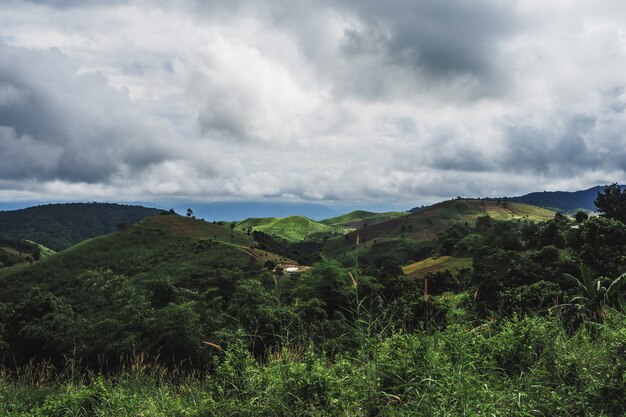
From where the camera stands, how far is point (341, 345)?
28.5 feet

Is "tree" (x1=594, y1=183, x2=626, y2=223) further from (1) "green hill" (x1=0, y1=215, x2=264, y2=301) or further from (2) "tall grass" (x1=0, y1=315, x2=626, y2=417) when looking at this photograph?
(2) "tall grass" (x1=0, y1=315, x2=626, y2=417)

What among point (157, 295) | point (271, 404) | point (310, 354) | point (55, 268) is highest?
point (310, 354)

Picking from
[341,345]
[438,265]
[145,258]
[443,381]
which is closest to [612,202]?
[438,265]

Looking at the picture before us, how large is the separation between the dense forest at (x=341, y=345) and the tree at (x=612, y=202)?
62.1ft

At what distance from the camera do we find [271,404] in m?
6.39

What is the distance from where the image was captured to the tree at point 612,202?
8544cm

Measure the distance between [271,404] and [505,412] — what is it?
3.14 meters

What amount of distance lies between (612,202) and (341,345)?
100m

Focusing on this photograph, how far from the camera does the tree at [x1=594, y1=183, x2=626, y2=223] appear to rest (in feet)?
280

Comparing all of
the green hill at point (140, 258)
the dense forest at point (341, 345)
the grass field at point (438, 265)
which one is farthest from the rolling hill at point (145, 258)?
the grass field at point (438, 265)

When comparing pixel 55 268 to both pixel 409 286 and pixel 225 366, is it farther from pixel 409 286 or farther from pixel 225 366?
pixel 225 366

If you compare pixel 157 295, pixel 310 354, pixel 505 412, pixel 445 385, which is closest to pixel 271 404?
pixel 310 354

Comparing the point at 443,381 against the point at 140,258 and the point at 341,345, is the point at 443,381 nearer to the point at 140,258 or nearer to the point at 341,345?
the point at 341,345

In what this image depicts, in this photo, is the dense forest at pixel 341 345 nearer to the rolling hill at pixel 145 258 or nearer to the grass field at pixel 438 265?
the grass field at pixel 438 265
